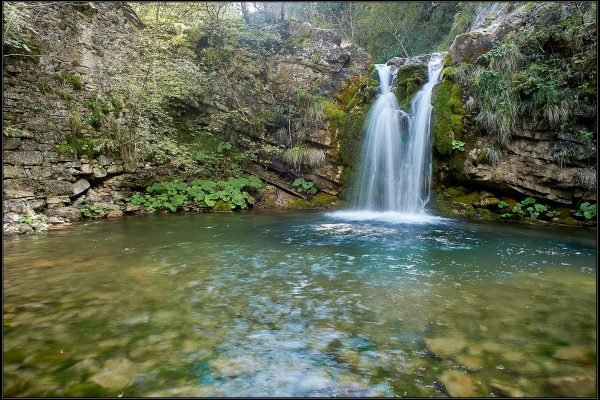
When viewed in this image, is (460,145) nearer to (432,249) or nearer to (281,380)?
(432,249)

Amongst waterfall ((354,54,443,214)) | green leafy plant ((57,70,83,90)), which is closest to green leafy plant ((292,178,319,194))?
waterfall ((354,54,443,214))

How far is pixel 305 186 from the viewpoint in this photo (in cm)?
1098

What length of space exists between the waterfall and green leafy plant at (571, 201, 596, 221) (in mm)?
3136

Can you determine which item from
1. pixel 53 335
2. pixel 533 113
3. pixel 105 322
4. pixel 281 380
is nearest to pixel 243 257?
pixel 105 322

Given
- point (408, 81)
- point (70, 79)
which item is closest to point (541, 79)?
point (408, 81)

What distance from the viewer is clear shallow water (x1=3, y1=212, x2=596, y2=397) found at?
6.80 feet

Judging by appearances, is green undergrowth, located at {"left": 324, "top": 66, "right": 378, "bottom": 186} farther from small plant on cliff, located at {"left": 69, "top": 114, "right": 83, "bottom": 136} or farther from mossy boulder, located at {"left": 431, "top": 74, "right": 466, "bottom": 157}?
small plant on cliff, located at {"left": 69, "top": 114, "right": 83, "bottom": 136}

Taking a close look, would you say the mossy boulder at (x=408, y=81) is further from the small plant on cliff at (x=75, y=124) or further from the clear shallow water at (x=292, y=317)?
the small plant on cliff at (x=75, y=124)

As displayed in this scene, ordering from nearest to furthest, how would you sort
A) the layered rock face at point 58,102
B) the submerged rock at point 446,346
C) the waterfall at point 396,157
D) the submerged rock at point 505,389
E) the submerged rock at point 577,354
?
the submerged rock at point 505,389 < the submerged rock at point 577,354 < the submerged rock at point 446,346 < the layered rock face at point 58,102 < the waterfall at point 396,157

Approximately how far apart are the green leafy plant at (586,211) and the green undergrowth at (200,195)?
778 cm

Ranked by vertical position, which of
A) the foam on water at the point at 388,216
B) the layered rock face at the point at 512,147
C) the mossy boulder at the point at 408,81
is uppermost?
the mossy boulder at the point at 408,81

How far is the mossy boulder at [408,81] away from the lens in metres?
10.2

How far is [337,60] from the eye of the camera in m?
12.4

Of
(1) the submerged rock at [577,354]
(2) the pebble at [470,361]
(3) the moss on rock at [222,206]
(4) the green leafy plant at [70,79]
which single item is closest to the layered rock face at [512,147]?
(3) the moss on rock at [222,206]
